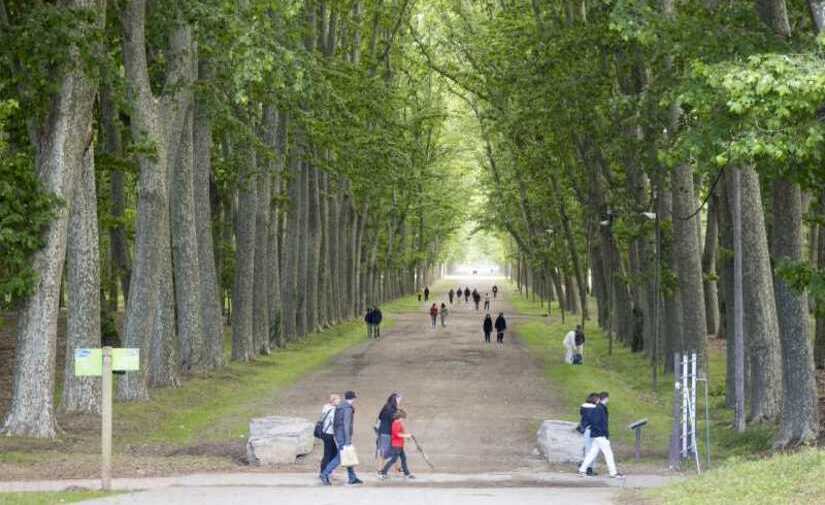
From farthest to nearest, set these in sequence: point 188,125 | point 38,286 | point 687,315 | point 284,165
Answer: point 284,165 < point 188,125 < point 687,315 < point 38,286

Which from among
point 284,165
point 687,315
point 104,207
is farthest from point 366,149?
point 687,315

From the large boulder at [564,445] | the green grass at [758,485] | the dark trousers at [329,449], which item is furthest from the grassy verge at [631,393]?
the dark trousers at [329,449]

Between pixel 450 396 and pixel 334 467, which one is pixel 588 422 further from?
pixel 450 396

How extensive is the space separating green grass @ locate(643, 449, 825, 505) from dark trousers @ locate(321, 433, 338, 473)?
439 centimetres

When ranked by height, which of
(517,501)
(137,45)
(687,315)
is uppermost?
(137,45)

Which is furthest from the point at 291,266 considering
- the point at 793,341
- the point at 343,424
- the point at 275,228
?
the point at 343,424

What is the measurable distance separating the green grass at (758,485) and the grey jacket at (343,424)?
164 inches

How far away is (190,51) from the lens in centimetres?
2898

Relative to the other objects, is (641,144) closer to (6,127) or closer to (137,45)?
(137,45)

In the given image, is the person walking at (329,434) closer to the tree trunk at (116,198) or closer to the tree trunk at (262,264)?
the tree trunk at (116,198)

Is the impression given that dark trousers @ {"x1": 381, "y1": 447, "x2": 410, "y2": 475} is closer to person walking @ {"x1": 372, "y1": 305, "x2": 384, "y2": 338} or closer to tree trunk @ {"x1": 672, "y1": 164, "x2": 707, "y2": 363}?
tree trunk @ {"x1": 672, "y1": 164, "x2": 707, "y2": 363}

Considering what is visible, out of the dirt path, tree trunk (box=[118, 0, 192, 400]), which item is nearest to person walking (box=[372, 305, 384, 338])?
the dirt path

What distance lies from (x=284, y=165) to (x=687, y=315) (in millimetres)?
19247

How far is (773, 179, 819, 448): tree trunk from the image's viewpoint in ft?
68.0
